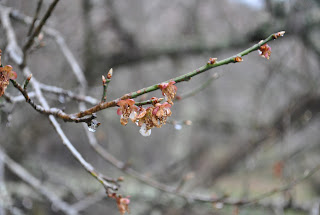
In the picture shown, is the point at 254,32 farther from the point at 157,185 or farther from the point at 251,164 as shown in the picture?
the point at 157,185

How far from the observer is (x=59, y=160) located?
22.2ft

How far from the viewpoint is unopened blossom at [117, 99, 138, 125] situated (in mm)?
673

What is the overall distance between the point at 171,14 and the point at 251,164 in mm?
4165

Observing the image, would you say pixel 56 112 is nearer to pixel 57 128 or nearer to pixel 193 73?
pixel 57 128

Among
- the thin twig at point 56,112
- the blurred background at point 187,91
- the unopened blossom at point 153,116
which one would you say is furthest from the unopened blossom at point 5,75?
the blurred background at point 187,91

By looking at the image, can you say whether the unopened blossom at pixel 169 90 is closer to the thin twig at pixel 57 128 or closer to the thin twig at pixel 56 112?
the thin twig at pixel 56 112

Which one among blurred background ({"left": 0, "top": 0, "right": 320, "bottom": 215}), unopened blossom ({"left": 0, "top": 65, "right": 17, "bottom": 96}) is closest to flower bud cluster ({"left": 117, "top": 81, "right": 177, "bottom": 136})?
unopened blossom ({"left": 0, "top": 65, "right": 17, "bottom": 96})

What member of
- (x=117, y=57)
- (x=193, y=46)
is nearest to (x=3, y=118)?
(x=117, y=57)

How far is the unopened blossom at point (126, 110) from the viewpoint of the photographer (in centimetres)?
67

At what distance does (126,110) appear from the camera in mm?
686

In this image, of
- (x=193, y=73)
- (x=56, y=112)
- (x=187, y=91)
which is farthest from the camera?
(x=187, y=91)

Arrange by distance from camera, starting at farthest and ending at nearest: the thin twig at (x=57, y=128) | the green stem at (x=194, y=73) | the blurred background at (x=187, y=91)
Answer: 1. the blurred background at (x=187, y=91)
2. the thin twig at (x=57, y=128)
3. the green stem at (x=194, y=73)

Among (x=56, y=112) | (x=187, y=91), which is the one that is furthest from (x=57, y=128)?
(x=187, y=91)

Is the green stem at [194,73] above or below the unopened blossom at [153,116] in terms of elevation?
above
